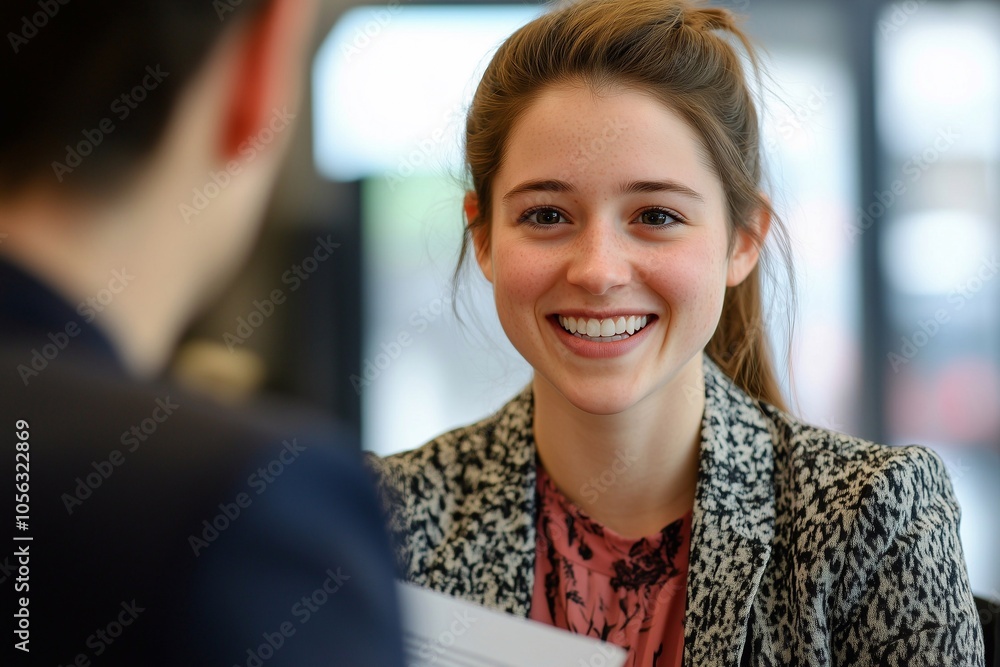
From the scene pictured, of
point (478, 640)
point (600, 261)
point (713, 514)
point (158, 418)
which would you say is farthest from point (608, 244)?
point (158, 418)

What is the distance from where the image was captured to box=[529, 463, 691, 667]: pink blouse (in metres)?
1.02

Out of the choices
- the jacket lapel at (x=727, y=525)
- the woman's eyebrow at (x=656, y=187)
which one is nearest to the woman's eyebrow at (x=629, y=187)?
the woman's eyebrow at (x=656, y=187)

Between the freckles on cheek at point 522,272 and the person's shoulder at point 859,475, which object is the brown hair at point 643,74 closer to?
the freckles on cheek at point 522,272

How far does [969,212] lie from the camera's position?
280cm

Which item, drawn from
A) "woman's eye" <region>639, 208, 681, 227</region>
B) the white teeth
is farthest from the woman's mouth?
"woman's eye" <region>639, 208, 681, 227</region>

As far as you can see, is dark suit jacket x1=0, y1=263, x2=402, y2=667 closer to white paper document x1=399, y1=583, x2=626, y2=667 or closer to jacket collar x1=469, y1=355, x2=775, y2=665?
white paper document x1=399, y1=583, x2=626, y2=667

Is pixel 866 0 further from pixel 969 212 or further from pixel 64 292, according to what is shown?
pixel 64 292

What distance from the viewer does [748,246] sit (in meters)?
1.12

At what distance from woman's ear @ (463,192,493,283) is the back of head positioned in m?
0.75

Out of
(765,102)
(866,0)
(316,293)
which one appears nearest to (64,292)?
(765,102)

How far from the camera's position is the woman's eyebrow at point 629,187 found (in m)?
0.96

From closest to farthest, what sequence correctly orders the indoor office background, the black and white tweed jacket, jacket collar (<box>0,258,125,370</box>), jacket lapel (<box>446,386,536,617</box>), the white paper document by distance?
jacket collar (<box>0,258,125,370</box>) → the white paper document → the black and white tweed jacket → jacket lapel (<box>446,386,536,617</box>) → the indoor office background

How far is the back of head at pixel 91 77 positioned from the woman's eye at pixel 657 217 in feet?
2.07

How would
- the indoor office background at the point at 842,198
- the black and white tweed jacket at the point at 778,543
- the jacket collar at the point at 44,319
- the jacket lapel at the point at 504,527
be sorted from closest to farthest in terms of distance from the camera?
the jacket collar at the point at 44,319 → the black and white tweed jacket at the point at 778,543 → the jacket lapel at the point at 504,527 → the indoor office background at the point at 842,198
